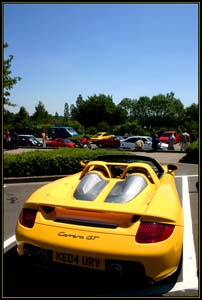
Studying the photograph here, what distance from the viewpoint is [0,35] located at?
19.7ft

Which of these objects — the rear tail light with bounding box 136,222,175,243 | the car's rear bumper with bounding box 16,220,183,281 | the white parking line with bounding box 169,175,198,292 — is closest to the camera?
the car's rear bumper with bounding box 16,220,183,281

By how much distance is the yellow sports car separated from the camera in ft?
9.96

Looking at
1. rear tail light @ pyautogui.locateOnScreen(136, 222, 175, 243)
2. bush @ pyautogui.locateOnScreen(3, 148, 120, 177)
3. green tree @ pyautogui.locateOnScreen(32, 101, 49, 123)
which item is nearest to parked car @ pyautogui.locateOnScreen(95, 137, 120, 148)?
bush @ pyautogui.locateOnScreen(3, 148, 120, 177)

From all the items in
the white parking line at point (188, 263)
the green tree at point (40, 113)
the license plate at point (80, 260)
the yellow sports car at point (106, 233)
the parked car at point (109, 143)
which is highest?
the green tree at point (40, 113)

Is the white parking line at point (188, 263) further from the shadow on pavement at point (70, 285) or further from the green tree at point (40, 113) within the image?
the green tree at point (40, 113)

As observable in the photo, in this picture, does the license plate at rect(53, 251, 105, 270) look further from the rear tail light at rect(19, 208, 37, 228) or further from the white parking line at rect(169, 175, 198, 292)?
the white parking line at rect(169, 175, 198, 292)

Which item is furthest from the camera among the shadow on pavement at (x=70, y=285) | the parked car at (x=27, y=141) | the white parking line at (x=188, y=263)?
the parked car at (x=27, y=141)

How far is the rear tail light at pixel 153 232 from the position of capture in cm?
312

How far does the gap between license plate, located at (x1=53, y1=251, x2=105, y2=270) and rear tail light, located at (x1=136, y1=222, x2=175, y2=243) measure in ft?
1.36

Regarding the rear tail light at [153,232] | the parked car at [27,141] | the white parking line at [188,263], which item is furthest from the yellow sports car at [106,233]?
the parked car at [27,141]

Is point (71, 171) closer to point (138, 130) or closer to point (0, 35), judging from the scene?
point (0, 35)

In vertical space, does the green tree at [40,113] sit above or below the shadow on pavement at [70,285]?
above

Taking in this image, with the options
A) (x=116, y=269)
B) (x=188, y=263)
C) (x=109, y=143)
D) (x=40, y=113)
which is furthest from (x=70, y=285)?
(x=40, y=113)

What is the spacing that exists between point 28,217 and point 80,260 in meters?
0.79
